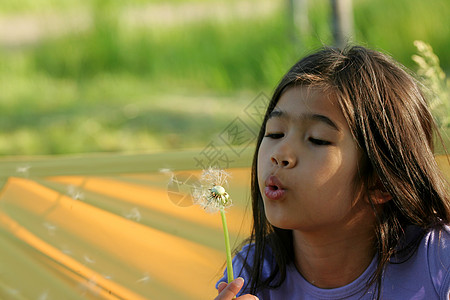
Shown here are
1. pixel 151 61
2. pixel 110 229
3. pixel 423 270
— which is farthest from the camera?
pixel 151 61

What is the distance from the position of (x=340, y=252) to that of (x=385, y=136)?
23 centimetres

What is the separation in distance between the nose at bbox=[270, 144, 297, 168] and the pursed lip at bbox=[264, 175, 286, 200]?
3 cm

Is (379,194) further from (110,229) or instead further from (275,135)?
(110,229)

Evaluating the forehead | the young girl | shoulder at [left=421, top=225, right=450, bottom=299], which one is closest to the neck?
the young girl

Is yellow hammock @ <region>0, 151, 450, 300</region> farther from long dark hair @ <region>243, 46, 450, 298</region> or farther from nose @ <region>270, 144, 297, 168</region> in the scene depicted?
nose @ <region>270, 144, 297, 168</region>

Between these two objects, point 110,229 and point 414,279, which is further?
point 110,229

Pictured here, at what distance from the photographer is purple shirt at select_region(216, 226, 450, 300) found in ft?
3.92

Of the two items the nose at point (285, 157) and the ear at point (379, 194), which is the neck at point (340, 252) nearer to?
the ear at point (379, 194)

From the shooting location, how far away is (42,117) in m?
4.39

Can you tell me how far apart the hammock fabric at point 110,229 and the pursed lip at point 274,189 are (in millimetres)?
537

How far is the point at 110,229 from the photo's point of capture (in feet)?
5.83

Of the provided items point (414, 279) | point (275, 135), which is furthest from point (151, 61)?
point (414, 279)

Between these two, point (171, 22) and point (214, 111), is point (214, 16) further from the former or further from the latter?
point (214, 111)

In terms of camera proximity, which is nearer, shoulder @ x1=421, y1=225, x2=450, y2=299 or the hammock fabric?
shoulder @ x1=421, y1=225, x2=450, y2=299
